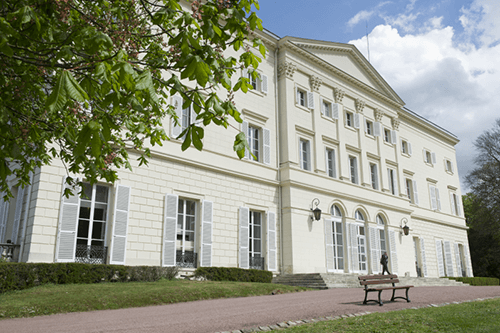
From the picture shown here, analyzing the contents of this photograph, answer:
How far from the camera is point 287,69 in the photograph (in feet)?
66.5

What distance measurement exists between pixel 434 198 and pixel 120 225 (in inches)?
965

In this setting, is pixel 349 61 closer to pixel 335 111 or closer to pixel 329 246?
pixel 335 111

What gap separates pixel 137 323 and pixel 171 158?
873cm

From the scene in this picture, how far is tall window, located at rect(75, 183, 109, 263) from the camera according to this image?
40.7ft

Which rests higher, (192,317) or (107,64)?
(107,64)

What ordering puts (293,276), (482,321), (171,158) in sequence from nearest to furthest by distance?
(482,321) → (171,158) → (293,276)

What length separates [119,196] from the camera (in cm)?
1322

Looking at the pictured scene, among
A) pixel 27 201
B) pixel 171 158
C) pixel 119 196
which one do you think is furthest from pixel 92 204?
pixel 171 158

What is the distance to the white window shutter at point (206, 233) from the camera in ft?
49.0

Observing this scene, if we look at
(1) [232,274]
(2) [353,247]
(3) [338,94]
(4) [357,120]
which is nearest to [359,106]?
(4) [357,120]

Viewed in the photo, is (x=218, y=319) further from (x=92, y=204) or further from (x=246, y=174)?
(x=246, y=174)

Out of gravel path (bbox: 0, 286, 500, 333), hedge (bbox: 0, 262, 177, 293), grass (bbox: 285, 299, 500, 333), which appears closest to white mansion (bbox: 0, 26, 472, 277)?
hedge (bbox: 0, 262, 177, 293)

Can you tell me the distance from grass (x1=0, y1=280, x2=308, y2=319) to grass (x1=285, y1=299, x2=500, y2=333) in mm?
4628

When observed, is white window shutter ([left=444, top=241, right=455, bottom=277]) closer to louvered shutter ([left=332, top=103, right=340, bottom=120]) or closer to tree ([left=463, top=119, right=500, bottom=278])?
tree ([left=463, top=119, right=500, bottom=278])
